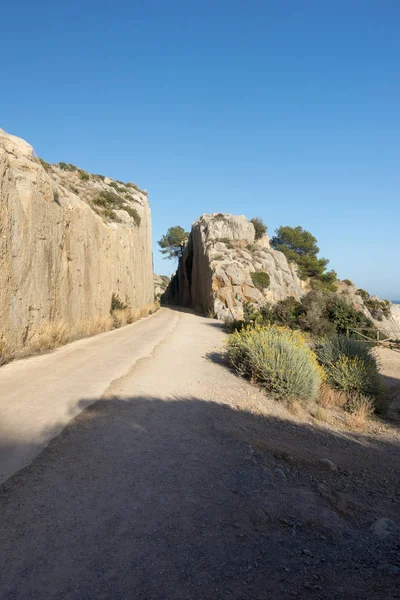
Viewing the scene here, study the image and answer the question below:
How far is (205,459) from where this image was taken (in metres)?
4.92

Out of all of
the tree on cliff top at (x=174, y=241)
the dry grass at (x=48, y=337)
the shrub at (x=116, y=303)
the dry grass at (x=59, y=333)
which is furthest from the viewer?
the tree on cliff top at (x=174, y=241)

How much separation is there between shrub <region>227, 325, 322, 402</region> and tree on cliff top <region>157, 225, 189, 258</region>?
1999 inches

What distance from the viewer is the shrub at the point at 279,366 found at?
29.8 feet

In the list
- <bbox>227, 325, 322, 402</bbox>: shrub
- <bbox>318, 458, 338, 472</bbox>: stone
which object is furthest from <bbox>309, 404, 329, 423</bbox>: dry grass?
<bbox>318, 458, 338, 472</bbox>: stone

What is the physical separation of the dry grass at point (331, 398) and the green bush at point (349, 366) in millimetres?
410

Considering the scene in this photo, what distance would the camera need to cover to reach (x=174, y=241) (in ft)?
200

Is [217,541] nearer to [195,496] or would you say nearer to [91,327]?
[195,496]

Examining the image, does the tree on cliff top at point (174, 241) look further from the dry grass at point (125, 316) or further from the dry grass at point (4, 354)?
the dry grass at point (4, 354)

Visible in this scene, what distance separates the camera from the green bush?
10.4 meters

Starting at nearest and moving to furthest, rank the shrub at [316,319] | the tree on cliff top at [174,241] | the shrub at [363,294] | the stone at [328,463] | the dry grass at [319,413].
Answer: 1. the stone at [328,463]
2. the dry grass at [319,413]
3. the shrub at [316,319]
4. the shrub at [363,294]
5. the tree on cliff top at [174,241]

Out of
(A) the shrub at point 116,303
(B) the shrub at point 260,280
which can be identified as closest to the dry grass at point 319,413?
(A) the shrub at point 116,303

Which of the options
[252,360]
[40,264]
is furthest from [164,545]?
[40,264]

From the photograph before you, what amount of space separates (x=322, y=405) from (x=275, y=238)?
42.8 meters

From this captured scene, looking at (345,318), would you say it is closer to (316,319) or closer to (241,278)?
(316,319)
